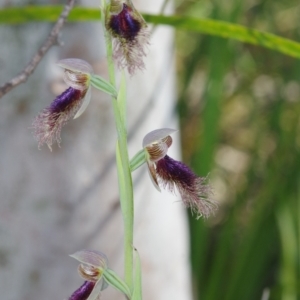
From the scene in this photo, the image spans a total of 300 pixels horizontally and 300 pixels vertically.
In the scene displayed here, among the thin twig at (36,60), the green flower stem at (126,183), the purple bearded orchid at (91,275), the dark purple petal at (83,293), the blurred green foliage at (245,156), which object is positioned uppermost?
the blurred green foliage at (245,156)

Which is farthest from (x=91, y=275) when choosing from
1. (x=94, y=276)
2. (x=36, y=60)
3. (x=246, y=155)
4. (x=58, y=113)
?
(x=246, y=155)

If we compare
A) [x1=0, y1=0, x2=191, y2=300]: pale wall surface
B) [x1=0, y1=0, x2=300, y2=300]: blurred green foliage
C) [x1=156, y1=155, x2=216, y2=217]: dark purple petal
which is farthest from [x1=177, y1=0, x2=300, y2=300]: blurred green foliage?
[x1=156, y1=155, x2=216, y2=217]: dark purple petal

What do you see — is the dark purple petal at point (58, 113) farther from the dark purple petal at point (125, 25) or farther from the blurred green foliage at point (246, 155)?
the blurred green foliage at point (246, 155)

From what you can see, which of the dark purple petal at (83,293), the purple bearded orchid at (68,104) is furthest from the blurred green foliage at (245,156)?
the dark purple petal at (83,293)

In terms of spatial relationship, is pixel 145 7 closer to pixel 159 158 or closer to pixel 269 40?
pixel 269 40

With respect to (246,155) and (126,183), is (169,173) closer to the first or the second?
(126,183)

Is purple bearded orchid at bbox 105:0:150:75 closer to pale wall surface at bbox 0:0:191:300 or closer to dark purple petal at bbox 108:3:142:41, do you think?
dark purple petal at bbox 108:3:142:41

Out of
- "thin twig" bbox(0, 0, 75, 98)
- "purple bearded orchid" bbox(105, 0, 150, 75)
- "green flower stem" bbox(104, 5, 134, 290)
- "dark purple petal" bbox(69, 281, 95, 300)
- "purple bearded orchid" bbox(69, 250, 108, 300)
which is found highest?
"thin twig" bbox(0, 0, 75, 98)
